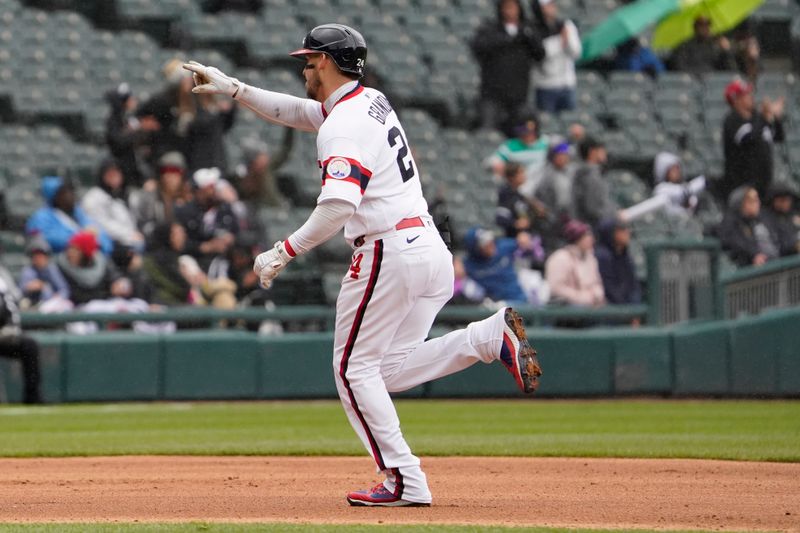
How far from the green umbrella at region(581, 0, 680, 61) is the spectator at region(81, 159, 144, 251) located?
20.0 feet

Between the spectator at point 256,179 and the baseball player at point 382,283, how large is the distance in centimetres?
908

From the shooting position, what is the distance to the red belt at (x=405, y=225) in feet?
17.9

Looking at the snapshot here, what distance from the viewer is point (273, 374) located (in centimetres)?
1324

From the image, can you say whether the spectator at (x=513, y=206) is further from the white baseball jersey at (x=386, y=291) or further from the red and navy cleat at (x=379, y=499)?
the red and navy cleat at (x=379, y=499)

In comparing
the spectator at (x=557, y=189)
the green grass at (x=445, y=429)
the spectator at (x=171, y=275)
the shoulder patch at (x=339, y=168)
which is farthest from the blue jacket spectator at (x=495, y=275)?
the shoulder patch at (x=339, y=168)

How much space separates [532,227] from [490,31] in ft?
8.83

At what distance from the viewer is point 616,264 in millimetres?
14227

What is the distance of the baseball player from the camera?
539 centimetres

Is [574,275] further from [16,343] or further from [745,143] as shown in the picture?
[16,343]

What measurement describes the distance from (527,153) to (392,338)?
33.0 feet

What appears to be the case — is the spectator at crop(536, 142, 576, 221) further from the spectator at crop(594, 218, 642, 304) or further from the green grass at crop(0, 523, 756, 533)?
the green grass at crop(0, 523, 756, 533)

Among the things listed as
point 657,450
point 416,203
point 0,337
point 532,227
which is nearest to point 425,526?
point 416,203

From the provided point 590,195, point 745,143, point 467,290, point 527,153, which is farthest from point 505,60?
point 467,290

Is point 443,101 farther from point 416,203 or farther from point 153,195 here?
point 416,203
